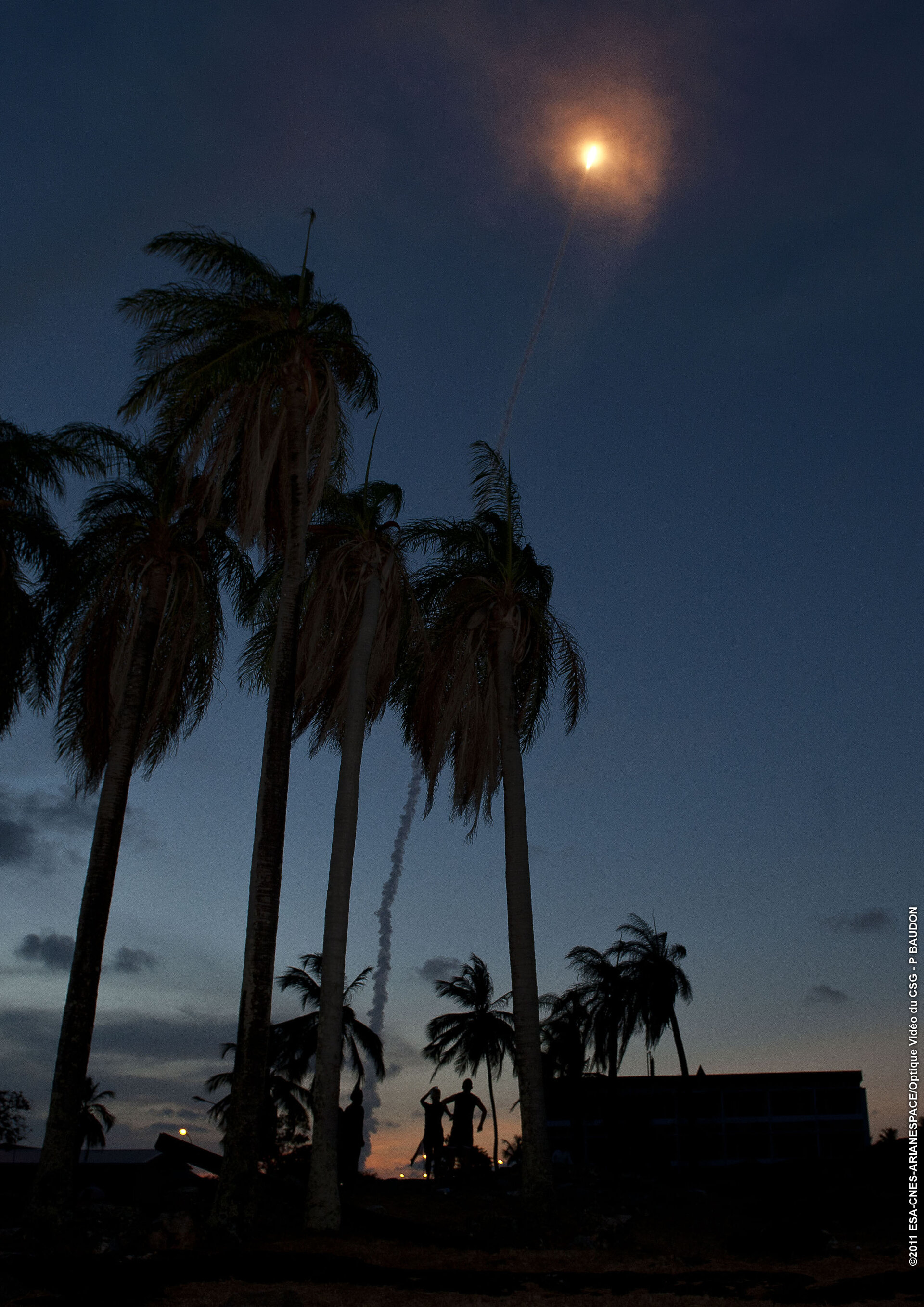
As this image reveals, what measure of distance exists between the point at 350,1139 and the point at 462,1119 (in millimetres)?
5129

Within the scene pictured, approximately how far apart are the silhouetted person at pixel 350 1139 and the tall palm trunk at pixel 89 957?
640 centimetres

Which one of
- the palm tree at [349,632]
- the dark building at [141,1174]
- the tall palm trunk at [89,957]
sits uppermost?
the palm tree at [349,632]

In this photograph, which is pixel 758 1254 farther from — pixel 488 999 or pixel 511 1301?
pixel 488 999

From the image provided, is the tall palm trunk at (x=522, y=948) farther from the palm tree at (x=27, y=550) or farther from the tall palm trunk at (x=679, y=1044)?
the tall palm trunk at (x=679, y=1044)

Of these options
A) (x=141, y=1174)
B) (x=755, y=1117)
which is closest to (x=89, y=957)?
(x=141, y=1174)

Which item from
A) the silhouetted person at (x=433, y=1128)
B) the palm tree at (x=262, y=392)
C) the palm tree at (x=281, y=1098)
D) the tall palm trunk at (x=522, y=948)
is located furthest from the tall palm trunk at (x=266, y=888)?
the palm tree at (x=281, y=1098)

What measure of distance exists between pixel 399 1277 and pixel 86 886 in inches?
336

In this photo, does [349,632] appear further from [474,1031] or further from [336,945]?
[474,1031]

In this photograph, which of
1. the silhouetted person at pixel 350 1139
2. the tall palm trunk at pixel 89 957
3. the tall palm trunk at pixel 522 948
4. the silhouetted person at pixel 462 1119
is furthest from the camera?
Result: the silhouetted person at pixel 462 1119

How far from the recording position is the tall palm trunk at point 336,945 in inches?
627

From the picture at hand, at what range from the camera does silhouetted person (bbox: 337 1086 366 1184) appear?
21531 millimetres

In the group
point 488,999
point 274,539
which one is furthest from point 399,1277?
point 488,999

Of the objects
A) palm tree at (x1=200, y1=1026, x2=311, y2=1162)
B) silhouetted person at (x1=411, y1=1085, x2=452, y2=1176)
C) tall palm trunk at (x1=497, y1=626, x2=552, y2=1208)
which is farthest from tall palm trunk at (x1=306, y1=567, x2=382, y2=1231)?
palm tree at (x1=200, y1=1026, x2=311, y2=1162)

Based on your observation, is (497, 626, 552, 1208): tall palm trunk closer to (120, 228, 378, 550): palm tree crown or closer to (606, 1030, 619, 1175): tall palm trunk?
(120, 228, 378, 550): palm tree crown
